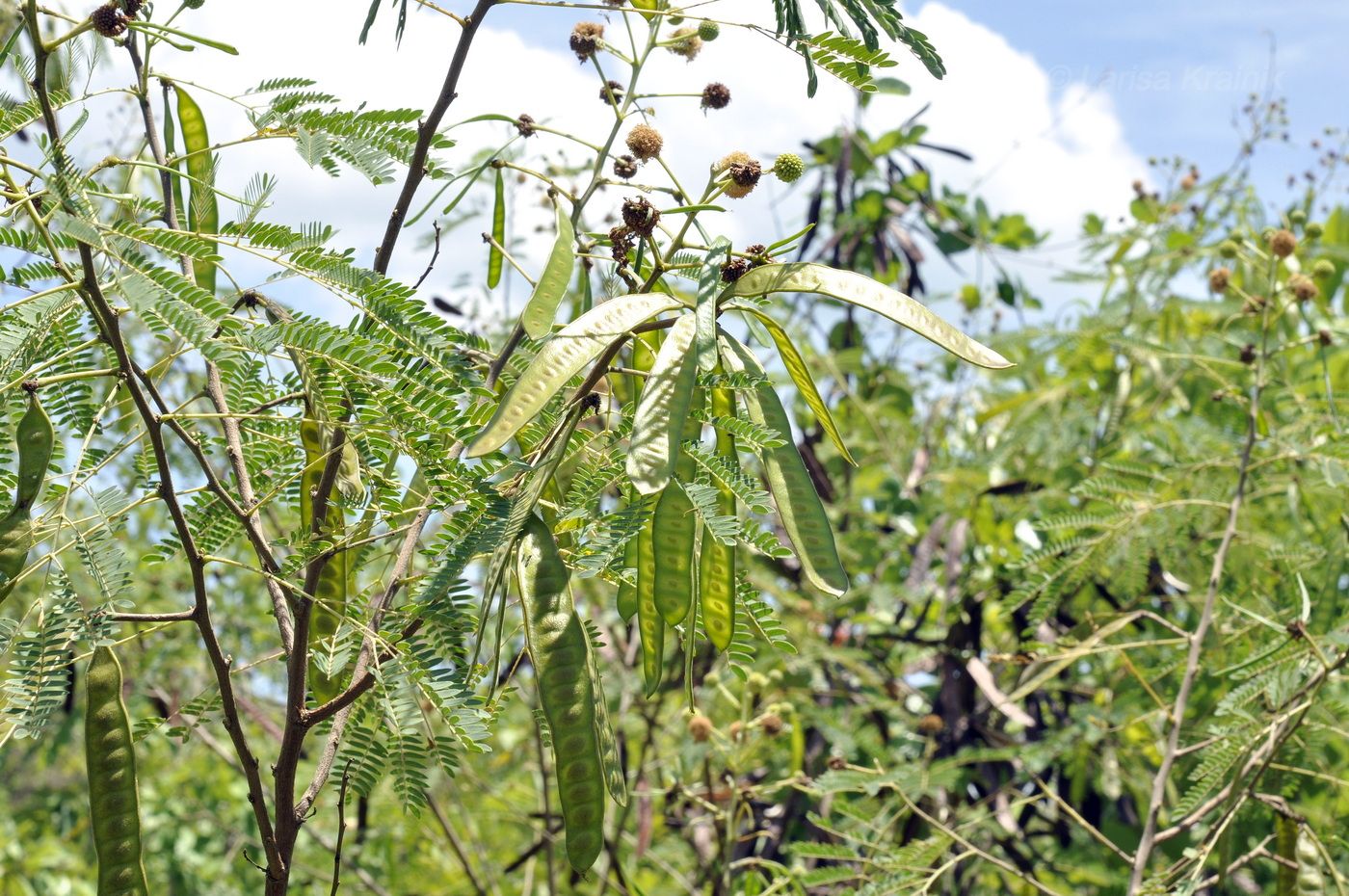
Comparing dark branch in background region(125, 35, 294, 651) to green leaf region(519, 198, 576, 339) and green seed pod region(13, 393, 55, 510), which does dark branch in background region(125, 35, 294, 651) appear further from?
green leaf region(519, 198, 576, 339)

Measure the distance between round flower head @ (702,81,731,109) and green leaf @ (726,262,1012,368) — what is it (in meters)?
0.40

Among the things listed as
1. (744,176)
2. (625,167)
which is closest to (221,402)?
(625,167)

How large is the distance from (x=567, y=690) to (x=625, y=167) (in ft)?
1.97

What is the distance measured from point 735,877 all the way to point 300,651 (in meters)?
1.80

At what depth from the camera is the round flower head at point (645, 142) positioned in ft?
3.90

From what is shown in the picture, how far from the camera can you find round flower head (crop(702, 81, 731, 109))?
51.3 inches

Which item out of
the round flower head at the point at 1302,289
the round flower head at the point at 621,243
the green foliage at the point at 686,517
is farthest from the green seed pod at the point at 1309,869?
the round flower head at the point at 621,243

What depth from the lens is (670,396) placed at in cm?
88

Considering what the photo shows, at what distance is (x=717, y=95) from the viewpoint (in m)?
1.31

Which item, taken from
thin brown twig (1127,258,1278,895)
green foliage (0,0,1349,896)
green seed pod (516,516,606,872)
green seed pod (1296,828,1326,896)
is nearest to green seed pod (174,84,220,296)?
green foliage (0,0,1349,896)

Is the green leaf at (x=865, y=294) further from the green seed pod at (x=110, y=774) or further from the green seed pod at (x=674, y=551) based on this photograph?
the green seed pod at (x=110, y=774)

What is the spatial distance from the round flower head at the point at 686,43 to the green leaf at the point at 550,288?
310 millimetres

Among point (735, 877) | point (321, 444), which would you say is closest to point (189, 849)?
point (735, 877)

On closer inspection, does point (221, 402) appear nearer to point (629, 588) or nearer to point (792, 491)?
point (629, 588)
